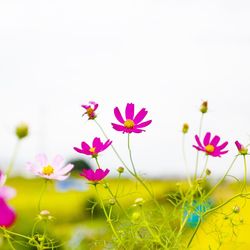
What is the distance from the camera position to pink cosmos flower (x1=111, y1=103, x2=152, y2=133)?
102 centimetres

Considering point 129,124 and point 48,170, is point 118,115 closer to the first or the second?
point 129,124

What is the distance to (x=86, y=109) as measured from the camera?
1.06m

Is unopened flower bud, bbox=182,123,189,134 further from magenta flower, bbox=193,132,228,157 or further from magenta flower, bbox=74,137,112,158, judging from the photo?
magenta flower, bbox=74,137,112,158

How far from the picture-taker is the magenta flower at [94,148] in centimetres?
101

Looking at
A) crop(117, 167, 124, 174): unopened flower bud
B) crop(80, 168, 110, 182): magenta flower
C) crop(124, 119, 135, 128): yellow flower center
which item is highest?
crop(124, 119, 135, 128): yellow flower center

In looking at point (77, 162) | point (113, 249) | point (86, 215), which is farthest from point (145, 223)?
point (77, 162)

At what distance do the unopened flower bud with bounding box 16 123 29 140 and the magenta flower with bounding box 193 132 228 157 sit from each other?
0.96ft

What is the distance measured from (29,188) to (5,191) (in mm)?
7596

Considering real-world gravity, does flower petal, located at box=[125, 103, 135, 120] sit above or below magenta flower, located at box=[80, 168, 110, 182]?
above

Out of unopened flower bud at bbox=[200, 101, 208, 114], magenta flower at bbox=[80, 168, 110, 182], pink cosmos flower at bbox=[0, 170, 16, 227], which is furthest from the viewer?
unopened flower bud at bbox=[200, 101, 208, 114]

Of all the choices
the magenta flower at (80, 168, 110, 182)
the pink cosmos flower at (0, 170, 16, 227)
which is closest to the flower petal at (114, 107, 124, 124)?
the magenta flower at (80, 168, 110, 182)

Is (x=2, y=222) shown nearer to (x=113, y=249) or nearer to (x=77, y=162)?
(x=113, y=249)

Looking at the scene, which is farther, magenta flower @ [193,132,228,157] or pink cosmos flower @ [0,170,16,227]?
magenta flower @ [193,132,228,157]

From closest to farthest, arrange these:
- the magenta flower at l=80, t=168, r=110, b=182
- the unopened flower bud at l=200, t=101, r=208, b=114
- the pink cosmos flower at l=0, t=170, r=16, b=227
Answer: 1. the pink cosmos flower at l=0, t=170, r=16, b=227
2. the magenta flower at l=80, t=168, r=110, b=182
3. the unopened flower bud at l=200, t=101, r=208, b=114
